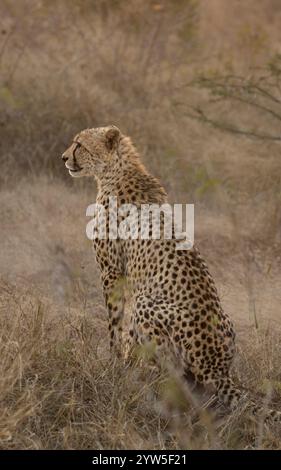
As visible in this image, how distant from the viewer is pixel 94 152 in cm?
500

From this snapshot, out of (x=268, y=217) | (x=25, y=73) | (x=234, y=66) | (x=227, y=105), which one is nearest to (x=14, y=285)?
(x=268, y=217)

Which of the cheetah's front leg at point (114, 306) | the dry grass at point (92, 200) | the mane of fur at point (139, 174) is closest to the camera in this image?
the dry grass at point (92, 200)

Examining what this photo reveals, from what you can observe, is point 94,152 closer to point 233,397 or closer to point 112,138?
point 112,138

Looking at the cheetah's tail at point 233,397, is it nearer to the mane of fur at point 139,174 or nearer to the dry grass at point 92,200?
the dry grass at point 92,200

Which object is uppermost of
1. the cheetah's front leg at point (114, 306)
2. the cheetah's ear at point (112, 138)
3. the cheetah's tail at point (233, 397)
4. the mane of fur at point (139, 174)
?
the cheetah's ear at point (112, 138)

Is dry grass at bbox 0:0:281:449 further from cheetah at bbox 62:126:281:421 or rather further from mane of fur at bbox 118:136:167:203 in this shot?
mane of fur at bbox 118:136:167:203

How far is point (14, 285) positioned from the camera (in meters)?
5.39

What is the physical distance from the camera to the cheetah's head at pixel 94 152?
16.3ft

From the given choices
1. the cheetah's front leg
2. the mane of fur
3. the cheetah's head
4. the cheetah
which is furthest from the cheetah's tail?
the cheetah's head

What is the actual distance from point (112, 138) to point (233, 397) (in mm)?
1552

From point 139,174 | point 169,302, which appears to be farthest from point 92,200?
point 169,302

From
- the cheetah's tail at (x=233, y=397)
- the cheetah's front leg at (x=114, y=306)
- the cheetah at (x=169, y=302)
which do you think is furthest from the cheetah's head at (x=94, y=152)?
the cheetah's tail at (x=233, y=397)

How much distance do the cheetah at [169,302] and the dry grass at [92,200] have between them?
0.48ft
